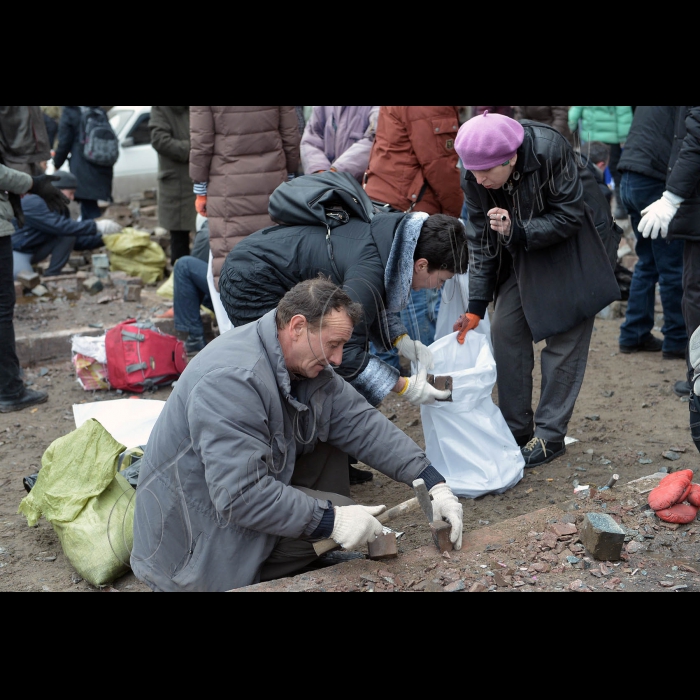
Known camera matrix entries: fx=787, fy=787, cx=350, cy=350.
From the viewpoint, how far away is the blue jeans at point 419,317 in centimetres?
474

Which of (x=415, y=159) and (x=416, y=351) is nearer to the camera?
(x=416, y=351)

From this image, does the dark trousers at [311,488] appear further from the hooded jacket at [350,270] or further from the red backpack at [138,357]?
the red backpack at [138,357]

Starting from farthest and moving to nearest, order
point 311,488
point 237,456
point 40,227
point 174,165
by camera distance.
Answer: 1. point 40,227
2. point 174,165
3. point 311,488
4. point 237,456

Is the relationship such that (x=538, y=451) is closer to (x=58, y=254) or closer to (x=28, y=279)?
(x=28, y=279)

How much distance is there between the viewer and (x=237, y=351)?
257cm

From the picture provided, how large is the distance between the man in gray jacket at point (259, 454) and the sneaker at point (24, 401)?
7.93 ft

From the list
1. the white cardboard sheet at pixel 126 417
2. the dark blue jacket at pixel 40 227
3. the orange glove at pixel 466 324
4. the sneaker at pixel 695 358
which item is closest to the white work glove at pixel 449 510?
the sneaker at pixel 695 358

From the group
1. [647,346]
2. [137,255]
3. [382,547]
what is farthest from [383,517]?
[137,255]

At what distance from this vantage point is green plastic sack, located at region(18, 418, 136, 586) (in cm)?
314

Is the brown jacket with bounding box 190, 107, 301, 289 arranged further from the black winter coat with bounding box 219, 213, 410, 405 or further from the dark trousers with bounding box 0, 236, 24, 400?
the black winter coat with bounding box 219, 213, 410, 405

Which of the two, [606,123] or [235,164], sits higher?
[606,123]

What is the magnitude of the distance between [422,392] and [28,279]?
4871 mm

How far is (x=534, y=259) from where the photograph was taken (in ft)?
12.1

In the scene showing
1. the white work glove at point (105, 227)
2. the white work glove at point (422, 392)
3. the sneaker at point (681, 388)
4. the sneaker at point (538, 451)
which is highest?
the white work glove at point (105, 227)
